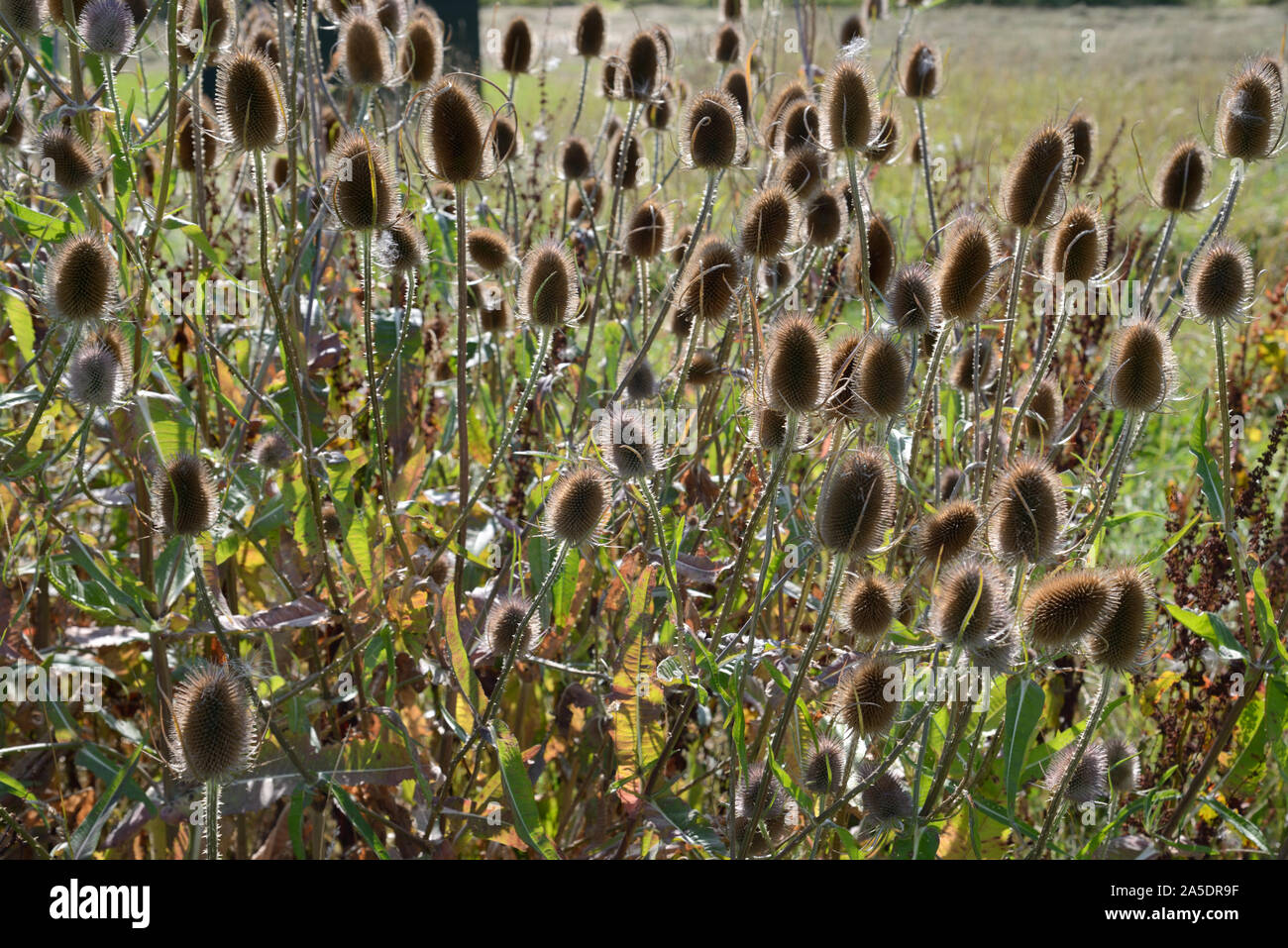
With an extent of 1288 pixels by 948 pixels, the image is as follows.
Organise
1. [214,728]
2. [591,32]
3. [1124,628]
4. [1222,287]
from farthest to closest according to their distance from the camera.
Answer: [591,32] < [1222,287] < [1124,628] < [214,728]

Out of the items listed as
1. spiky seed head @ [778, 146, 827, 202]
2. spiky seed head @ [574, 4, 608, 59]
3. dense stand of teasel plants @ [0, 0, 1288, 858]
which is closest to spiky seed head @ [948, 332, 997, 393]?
dense stand of teasel plants @ [0, 0, 1288, 858]

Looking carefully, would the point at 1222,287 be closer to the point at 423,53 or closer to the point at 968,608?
the point at 968,608

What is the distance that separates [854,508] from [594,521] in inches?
19.5

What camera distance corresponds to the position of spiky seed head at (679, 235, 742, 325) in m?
2.59

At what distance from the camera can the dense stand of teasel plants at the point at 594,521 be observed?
81.4 inches

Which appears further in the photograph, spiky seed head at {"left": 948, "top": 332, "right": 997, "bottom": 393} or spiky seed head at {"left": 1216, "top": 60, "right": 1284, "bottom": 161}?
spiky seed head at {"left": 948, "top": 332, "right": 997, "bottom": 393}

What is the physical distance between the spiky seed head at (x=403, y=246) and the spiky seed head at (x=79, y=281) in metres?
0.57

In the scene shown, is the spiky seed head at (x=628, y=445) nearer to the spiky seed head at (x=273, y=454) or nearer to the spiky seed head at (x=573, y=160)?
the spiky seed head at (x=273, y=454)

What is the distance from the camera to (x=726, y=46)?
4.03 meters

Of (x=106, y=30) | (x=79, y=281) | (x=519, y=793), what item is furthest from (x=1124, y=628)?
(x=106, y=30)

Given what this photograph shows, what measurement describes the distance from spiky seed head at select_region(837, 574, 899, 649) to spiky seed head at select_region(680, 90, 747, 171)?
117 cm

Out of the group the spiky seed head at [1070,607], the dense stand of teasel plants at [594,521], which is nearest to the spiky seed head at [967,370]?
the dense stand of teasel plants at [594,521]

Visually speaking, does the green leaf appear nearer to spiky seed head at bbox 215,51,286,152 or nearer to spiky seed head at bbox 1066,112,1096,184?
spiky seed head at bbox 215,51,286,152
